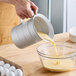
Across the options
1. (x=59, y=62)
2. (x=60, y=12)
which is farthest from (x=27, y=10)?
(x=60, y=12)

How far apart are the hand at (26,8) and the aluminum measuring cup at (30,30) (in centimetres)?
7

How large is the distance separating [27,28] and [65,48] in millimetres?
282

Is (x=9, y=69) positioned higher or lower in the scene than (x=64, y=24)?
higher

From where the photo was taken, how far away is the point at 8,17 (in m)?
2.11

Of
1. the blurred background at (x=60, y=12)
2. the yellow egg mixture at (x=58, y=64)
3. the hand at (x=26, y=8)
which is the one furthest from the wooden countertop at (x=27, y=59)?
the blurred background at (x=60, y=12)

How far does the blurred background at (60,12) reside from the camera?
11.5 feet

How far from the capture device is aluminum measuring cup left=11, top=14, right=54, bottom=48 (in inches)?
46.9

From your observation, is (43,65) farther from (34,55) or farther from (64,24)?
(64,24)

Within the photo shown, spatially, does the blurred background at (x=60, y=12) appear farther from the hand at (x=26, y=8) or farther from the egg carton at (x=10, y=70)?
the egg carton at (x=10, y=70)

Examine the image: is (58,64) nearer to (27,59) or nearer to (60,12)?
(27,59)

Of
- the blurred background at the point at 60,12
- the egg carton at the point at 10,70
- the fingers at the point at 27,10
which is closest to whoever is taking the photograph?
the egg carton at the point at 10,70

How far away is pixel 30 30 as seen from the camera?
1188 millimetres

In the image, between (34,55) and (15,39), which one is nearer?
(15,39)

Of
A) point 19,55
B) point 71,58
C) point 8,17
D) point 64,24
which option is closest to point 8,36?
point 8,17
